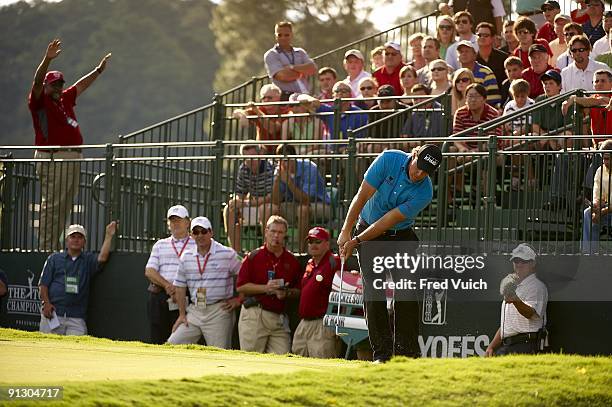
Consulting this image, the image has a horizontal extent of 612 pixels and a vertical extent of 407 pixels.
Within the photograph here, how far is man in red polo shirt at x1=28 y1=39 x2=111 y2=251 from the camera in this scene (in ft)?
61.0

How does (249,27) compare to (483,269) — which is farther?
(249,27)

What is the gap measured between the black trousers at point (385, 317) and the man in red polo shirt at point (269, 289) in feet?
12.2

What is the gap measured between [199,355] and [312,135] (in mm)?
6599

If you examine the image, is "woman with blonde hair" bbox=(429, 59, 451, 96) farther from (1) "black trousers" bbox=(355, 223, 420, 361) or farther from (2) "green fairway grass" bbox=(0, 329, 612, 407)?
(2) "green fairway grass" bbox=(0, 329, 612, 407)

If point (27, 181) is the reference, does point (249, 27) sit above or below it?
above

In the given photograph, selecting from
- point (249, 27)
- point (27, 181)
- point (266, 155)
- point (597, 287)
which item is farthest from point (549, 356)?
point (249, 27)

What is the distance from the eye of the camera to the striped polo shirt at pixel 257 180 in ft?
54.7

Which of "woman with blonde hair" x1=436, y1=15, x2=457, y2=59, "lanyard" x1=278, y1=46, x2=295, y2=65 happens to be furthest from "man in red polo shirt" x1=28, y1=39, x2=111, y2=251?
"woman with blonde hair" x1=436, y1=15, x2=457, y2=59

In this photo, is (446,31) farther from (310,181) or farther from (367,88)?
(310,181)

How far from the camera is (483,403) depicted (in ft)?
32.6

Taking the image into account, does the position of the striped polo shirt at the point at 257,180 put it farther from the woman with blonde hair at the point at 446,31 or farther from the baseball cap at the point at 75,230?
the woman with blonde hair at the point at 446,31

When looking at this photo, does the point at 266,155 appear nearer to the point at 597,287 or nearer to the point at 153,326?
the point at 153,326

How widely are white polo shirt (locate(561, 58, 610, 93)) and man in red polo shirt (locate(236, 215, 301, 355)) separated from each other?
3.97m

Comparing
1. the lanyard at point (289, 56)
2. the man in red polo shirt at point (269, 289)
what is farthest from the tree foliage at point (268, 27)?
the man in red polo shirt at point (269, 289)
